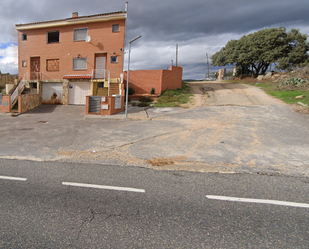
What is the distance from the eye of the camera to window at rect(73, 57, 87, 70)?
20469mm

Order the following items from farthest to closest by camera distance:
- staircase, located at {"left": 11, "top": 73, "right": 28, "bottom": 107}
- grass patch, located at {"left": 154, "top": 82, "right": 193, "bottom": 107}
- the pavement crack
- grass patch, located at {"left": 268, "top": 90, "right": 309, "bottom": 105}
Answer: staircase, located at {"left": 11, "top": 73, "right": 28, "bottom": 107}, grass patch, located at {"left": 154, "top": 82, "right": 193, "bottom": 107}, grass patch, located at {"left": 268, "top": 90, "right": 309, "bottom": 105}, the pavement crack

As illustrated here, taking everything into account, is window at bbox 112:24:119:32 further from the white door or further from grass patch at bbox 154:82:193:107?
grass patch at bbox 154:82:193:107

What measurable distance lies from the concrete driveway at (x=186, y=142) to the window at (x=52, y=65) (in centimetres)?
1194

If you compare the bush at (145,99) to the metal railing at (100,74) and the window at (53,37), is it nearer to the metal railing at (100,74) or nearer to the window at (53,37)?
the metal railing at (100,74)

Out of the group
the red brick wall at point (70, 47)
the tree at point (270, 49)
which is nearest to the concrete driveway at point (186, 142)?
the red brick wall at point (70, 47)

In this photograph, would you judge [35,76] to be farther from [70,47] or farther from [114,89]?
[114,89]

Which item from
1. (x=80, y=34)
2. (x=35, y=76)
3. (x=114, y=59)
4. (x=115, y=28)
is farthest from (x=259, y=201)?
(x=35, y=76)

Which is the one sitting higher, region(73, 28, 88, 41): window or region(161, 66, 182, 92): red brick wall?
region(73, 28, 88, 41): window

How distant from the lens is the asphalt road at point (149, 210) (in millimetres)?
2619

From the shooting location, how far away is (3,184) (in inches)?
164

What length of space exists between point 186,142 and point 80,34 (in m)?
19.0

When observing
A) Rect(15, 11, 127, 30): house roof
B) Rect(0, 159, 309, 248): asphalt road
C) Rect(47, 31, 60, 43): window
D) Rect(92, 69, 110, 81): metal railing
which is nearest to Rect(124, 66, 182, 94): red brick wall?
Rect(92, 69, 110, 81): metal railing

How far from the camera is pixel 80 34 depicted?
20.7m

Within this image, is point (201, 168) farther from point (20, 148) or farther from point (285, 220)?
point (20, 148)
